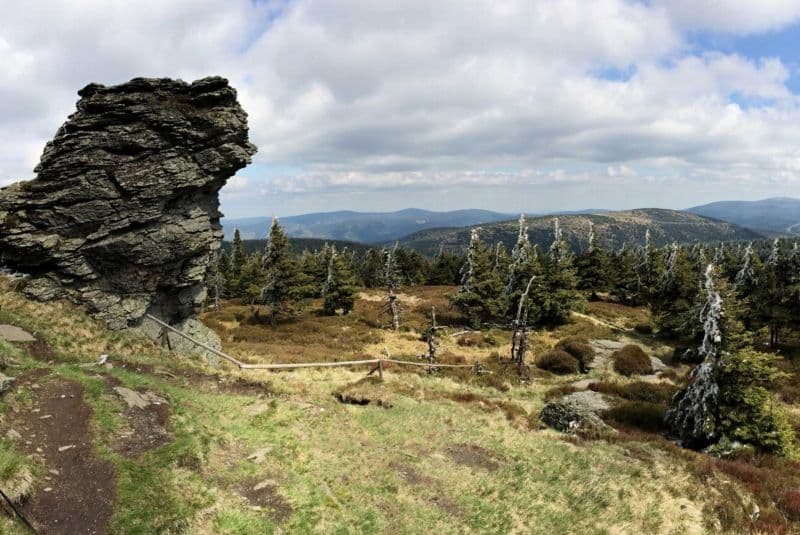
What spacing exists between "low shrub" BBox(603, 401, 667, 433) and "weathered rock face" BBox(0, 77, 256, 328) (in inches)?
940

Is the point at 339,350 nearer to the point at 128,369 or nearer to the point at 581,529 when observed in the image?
the point at 128,369

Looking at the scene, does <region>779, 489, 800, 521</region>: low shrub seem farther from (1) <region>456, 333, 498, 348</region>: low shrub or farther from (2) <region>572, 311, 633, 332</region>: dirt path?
(2) <region>572, 311, 633, 332</region>: dirt path

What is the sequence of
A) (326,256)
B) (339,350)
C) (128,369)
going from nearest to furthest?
(128,369) < (339,350) < (326,256)

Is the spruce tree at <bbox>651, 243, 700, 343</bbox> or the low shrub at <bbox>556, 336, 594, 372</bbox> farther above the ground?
the spruce tree at <bbox>651, 243, 700, 343</bbox>

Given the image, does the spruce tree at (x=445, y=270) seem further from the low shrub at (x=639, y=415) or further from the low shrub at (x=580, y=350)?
the low shrub at (x=639, y=415)

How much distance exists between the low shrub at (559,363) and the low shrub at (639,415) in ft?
31.5

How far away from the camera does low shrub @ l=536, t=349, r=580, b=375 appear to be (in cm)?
3247

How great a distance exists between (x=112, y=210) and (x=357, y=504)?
1896 cm

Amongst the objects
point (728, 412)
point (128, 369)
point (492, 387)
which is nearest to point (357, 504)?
point (128, 369)

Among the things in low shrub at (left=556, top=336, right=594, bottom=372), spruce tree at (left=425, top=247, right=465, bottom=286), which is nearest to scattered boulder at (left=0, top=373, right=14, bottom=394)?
low shrub at (left=556, top=336, right=594, bottom=372)

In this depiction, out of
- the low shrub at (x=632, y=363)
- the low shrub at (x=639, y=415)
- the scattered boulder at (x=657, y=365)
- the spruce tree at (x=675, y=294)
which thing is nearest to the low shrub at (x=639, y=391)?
the low shrub at (x=639, y=415)

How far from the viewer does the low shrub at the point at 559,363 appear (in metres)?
32.5

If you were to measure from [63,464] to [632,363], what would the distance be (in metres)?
33.1

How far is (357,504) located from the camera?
991cm
